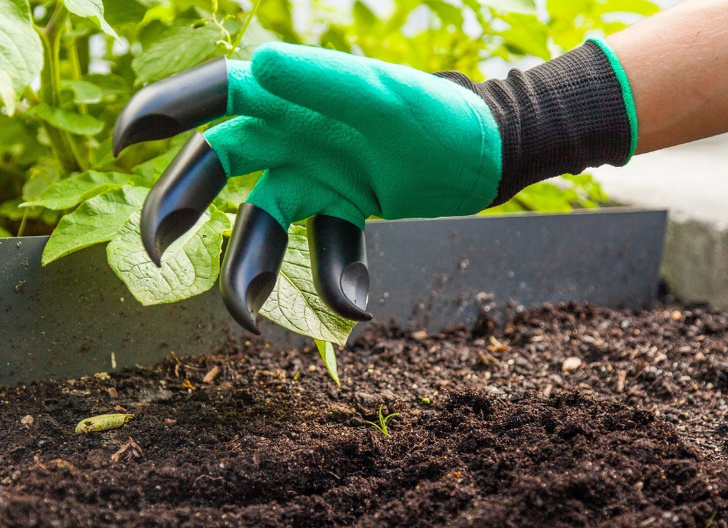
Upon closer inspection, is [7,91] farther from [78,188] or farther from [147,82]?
[147,82]

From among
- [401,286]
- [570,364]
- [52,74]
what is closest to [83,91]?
[52,74]

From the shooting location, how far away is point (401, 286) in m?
1.26

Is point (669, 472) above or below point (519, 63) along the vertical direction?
below

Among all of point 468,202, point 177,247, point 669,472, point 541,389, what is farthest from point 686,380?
point 177,247

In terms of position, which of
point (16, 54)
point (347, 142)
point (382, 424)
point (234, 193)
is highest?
point (16, 54)

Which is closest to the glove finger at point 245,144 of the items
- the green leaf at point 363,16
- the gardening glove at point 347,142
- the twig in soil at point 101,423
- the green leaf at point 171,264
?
the gardening glove at point 347,142

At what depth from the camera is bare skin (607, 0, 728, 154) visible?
2.50 feet

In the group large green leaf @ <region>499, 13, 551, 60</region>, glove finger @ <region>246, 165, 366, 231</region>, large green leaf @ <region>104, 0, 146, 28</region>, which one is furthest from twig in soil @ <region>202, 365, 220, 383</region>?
large green leaf @ <region>499, 13, 551, 60</region>

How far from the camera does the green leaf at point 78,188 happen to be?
2.90 ft

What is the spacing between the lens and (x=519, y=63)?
150cm

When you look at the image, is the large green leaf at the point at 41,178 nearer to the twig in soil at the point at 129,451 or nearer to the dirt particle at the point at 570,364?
the twig in soil at the point at 129,451

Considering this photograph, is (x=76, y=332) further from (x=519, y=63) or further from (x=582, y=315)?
(x=519, y=63)

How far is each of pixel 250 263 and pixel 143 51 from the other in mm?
515

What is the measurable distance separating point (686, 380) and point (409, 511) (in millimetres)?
685
